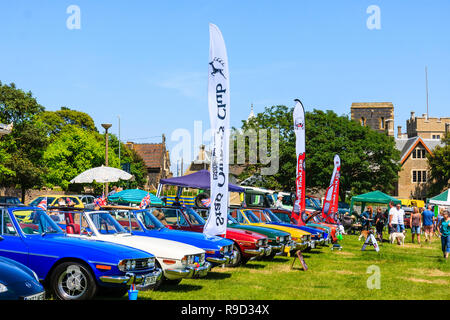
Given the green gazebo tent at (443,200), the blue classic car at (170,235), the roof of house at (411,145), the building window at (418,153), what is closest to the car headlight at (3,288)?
the blue classic car at (170,235)

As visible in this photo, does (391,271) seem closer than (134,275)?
No

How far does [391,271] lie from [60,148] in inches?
1848

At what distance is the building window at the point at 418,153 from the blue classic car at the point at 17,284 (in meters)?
79.1

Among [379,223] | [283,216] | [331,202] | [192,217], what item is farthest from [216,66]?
[379,223]

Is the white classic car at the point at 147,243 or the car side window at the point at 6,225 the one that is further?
the white classic car at the point at 147,243

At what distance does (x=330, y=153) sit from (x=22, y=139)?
25738 mm

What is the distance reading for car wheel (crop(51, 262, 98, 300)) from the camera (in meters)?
8.96

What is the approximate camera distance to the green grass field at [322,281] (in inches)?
426

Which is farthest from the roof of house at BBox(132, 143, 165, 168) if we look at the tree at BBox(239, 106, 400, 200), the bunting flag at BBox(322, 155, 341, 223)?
the bunting flag at BBox(322, 155, 341, 223)

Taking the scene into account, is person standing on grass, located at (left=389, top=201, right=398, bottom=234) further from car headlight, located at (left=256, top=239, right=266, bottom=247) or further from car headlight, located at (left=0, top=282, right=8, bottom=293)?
car headlight, located at (left=0, top=282, right=8, bottom=293)

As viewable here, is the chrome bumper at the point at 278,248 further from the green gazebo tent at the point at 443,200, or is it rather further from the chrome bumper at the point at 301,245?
the green gazebo tent at the point at 443,200
